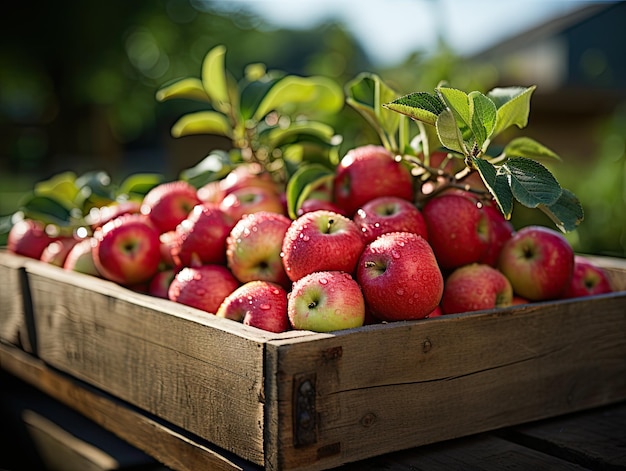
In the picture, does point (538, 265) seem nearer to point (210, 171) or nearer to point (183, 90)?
point (210, 171)

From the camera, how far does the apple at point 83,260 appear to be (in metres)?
1.74

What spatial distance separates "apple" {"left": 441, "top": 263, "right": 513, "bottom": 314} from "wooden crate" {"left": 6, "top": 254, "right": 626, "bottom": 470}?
0.07m

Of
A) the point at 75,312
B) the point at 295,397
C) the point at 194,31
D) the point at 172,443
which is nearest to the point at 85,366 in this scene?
the point at 75,312

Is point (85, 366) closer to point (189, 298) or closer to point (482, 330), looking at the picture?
point (189, 298)

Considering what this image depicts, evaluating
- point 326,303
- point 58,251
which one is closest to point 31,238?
point 58,251

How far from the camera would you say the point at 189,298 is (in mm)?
1386

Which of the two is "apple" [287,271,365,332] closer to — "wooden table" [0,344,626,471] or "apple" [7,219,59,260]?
"wooden table" [0,344,626,471]

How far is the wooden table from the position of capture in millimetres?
1197

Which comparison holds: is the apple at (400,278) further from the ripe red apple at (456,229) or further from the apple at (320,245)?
the ripe red apple at (456,229)

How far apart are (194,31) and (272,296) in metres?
18.4

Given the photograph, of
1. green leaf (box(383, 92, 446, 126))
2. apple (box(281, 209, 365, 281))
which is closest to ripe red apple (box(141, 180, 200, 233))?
apple (box(281, 209, 365, 281))

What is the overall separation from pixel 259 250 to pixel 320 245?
0.17 m

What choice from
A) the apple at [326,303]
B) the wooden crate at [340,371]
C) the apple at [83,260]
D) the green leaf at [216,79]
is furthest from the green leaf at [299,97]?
the apple at [326,303]

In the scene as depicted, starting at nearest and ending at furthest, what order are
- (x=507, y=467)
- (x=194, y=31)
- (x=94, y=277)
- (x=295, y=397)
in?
(x=295, y=397), (x=507, y=467), (x=94, y=277), (x=194, y=31)
